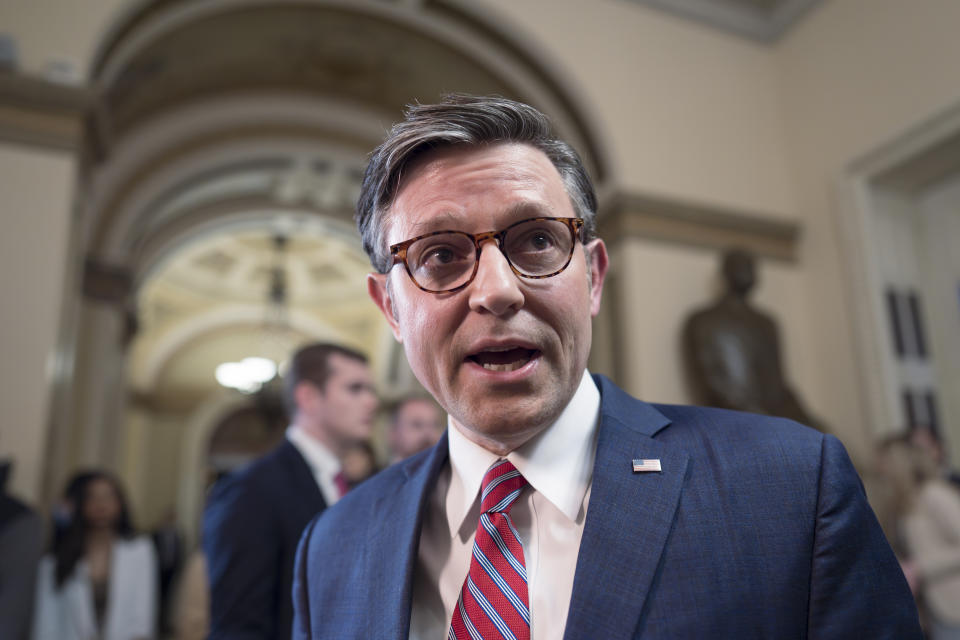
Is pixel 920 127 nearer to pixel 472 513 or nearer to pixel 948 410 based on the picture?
pixel 948 410

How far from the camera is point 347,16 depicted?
6316 millimetres

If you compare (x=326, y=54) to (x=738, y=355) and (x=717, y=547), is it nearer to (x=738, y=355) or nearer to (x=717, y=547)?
(x=738, y=355)

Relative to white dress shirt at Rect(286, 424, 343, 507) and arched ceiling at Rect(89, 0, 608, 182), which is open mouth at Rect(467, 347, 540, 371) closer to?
white dress shirt at Rect(286, 424, 343, 507)

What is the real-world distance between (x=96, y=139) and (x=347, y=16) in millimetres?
2398

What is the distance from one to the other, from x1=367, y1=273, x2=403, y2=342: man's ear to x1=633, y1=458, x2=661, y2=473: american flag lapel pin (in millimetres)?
474

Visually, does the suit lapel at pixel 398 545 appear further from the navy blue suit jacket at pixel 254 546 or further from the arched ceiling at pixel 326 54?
the arched ceiling at pixel 326 54

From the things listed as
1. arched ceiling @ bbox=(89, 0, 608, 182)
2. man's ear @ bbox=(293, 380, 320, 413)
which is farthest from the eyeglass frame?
arched ceiling @ bbox=(89, 0, 608, 182)

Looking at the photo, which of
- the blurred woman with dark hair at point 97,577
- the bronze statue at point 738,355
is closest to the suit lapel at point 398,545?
the blurred woman with dark hair at point 97,577

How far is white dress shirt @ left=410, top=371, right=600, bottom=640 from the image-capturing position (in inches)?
42.9

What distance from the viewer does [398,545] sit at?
122 centimetres

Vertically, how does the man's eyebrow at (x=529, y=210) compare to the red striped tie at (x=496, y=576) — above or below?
above

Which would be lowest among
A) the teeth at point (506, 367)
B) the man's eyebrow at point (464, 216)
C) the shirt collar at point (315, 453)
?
the shirt collar at point (315, 453)

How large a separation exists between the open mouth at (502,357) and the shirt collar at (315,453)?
1751 mm

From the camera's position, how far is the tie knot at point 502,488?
1133 millimetres
